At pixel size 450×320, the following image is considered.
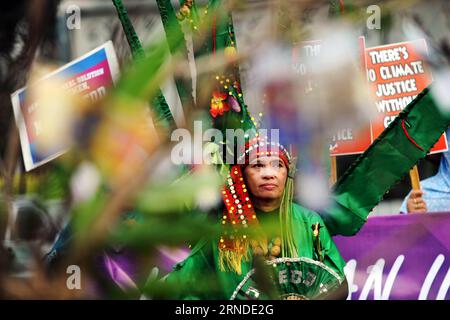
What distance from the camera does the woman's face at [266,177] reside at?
288 cm

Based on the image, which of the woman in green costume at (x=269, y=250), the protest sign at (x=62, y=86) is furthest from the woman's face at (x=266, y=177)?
the protest sign at (x=62, y=86)

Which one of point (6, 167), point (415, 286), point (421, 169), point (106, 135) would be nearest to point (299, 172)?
point (421, 169)

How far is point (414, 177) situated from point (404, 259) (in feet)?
1.24

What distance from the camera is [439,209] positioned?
9.44 feet

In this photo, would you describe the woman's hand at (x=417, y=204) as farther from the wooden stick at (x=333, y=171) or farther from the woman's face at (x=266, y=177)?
the woman's face at (x=266, y=177)

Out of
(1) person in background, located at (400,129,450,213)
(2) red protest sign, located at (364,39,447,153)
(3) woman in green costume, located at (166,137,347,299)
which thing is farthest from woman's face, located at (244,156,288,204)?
(1) person in background, located at (400,129,450,213)

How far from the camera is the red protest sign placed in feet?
9.38

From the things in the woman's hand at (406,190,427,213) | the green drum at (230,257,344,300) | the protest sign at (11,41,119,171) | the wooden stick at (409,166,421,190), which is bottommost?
the green drum at (230,257,344,300)

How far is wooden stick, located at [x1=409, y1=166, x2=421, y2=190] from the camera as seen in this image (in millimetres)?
2898

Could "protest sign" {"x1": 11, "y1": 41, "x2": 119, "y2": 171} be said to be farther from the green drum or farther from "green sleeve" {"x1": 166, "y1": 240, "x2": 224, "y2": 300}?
the green drum

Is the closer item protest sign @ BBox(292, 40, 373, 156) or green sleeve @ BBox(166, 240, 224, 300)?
green sleeve @ BBox(166, 240, 224, 300)

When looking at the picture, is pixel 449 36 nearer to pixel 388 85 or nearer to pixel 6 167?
pixel 388 85

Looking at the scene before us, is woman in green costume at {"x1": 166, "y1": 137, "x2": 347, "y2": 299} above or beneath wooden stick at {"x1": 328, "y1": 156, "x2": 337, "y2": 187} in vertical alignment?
beneath

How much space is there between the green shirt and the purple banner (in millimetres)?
116
